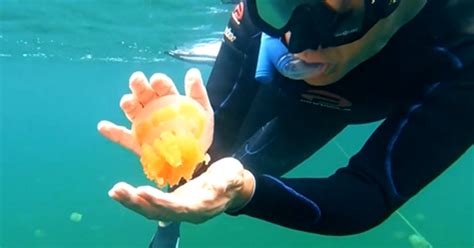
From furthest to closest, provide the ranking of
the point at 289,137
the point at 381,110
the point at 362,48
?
the point at 289,137 < the point at 381,110 < the point at 362,48

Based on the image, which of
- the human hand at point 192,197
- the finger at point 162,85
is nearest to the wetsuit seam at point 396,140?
the human hand at point 192,197

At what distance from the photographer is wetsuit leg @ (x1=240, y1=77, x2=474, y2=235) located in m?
2.88

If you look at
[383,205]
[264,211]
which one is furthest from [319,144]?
[264,211]

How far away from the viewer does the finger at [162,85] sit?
2.65m

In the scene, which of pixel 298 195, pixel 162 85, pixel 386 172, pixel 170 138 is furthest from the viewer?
pixel 386 172

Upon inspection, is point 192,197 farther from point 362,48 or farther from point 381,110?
point 381,110

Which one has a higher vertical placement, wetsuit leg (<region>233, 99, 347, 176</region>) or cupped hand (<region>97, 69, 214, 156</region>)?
cupped hand (<region>97, 69, 214, 156</region>)

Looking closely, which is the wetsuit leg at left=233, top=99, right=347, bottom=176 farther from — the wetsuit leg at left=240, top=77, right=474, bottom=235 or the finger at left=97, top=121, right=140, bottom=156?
the finger at left=97, top=121, right=140, bottom=156

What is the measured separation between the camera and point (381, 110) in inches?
170

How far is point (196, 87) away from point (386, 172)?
1.15 meters

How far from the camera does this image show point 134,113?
2.78 meters

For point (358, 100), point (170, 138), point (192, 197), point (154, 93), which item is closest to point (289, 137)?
point (358, 100)

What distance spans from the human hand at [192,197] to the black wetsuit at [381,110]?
1.03 ft

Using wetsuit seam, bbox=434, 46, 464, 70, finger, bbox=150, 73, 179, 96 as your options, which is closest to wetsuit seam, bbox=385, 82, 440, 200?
wetsuit seam, bbox=434, 46, 464, 70
